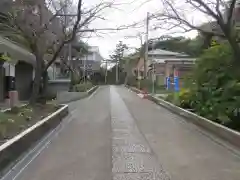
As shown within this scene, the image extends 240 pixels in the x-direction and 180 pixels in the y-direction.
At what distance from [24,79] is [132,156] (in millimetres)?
25277

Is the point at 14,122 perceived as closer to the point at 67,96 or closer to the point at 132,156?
the point at 132,156

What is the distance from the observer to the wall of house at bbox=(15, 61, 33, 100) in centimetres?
3195

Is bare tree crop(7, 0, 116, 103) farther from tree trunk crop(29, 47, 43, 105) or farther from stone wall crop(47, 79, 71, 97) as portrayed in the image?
stone wall crop(47, 79, 71, 97)

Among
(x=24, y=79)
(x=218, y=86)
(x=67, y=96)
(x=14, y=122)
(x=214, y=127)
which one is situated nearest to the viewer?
(x=14, y=122)

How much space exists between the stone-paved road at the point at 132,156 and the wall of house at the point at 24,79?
18324mm

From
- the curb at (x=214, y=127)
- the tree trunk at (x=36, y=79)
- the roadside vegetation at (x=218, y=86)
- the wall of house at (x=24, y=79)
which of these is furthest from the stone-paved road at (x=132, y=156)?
the wall of house at (x=24, y=79)

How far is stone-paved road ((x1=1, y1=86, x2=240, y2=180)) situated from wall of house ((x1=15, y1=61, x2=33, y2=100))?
721 inches

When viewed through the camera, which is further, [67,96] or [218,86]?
[67,96]

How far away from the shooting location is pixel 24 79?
1305 inches

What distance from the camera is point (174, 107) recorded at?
20.9 metres

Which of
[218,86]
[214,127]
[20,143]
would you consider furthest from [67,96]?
[20,143]

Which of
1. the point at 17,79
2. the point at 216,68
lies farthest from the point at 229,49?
the point at 17,79

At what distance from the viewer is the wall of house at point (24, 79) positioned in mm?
31953

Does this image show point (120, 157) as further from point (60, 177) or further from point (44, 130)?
point (44, 130)
